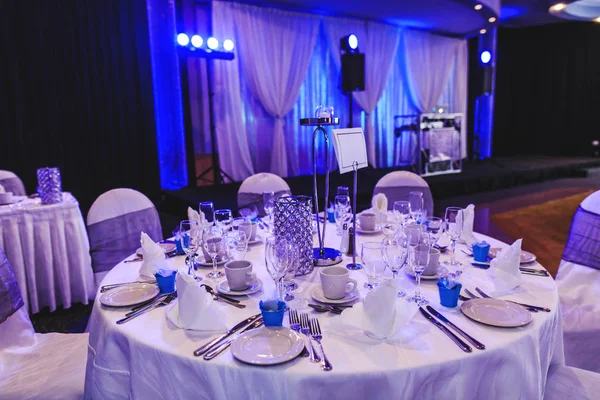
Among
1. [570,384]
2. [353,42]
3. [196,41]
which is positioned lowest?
[570,384]

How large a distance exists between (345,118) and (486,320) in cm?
662

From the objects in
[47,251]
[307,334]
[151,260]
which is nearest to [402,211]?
[307,334]

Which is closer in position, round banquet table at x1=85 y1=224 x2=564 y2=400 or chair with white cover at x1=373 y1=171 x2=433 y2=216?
round banquet table at x1=85 y1=224 x2=564 y2=400

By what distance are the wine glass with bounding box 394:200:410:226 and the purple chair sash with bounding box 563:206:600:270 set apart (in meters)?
0.78

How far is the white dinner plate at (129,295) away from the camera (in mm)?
1158

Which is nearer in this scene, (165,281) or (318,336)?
(318,336)

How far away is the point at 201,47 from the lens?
16.6 feet

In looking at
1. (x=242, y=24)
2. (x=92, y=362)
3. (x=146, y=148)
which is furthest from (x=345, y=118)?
Answer: (x=92, y=362)

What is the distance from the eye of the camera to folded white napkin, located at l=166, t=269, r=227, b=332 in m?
0.99

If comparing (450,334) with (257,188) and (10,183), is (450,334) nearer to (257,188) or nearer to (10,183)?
(257,188)

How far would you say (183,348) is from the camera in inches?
36.3

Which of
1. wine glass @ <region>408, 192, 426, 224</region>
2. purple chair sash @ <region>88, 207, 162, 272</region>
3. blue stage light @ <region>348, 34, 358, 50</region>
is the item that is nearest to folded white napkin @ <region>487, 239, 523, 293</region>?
wine glass @ <region>408, 192, 426, 224</region>

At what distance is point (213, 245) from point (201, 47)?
172 inches

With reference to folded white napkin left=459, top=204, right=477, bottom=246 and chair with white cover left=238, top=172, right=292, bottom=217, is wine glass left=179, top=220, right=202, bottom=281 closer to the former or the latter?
folded white napkin left=459, top=204, right=477, bottom=246
